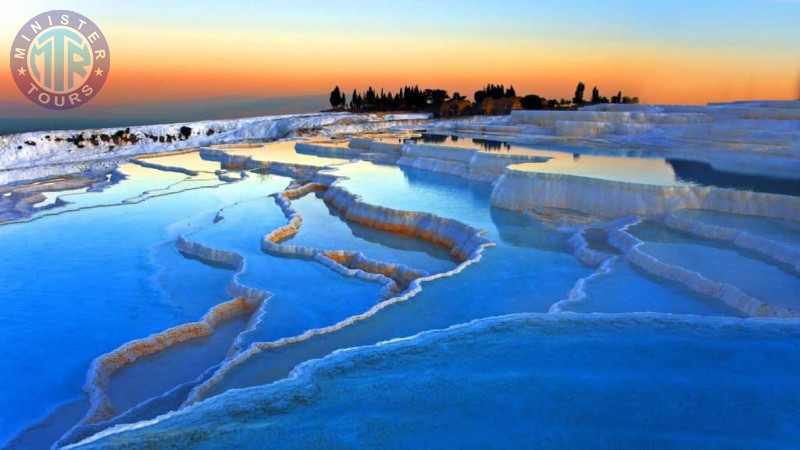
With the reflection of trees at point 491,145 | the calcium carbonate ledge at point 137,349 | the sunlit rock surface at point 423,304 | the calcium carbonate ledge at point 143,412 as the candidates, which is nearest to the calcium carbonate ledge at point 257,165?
the sunlit rock surface at point 423,304

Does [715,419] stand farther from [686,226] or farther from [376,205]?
[376,205]

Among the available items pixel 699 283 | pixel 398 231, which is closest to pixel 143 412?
pixel 699 283

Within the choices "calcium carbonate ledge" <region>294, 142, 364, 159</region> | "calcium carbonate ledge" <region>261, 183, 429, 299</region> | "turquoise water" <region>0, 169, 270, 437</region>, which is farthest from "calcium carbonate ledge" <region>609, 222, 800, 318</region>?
"calcium carbonate ledge" <region>294, 142, 364, 159</region>

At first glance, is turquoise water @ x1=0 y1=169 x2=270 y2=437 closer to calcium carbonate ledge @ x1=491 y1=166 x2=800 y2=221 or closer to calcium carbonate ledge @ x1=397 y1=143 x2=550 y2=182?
calcium carbonate ledge @ x1=491 y1=166 x2=800 y2=221

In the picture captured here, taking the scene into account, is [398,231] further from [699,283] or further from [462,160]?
[462,160]

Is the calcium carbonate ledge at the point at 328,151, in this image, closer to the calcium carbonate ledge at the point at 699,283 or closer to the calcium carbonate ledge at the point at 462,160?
the calcium carbonate ledge at the point at 462,160

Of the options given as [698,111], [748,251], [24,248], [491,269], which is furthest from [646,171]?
[698,111]

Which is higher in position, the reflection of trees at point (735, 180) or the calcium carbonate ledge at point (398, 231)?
the reflection of trees at point (735, 180)
